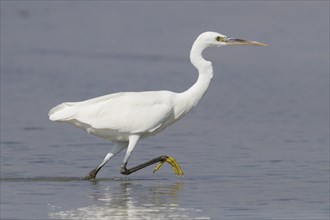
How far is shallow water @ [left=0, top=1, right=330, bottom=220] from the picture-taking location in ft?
39.9

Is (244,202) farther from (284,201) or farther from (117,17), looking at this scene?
(117,17)

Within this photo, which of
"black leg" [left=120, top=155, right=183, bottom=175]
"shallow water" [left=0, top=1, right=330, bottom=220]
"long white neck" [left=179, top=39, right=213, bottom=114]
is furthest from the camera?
"long white neck" [left=179, top=39, right=213, bottom=114]

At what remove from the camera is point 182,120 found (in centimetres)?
1777

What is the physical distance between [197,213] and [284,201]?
3.71 feet

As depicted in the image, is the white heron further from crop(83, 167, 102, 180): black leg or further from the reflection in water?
the reflection in water

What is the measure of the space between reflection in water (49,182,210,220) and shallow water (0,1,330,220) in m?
0.01

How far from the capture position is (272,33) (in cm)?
2670

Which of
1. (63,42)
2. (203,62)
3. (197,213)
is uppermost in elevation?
(63,42)

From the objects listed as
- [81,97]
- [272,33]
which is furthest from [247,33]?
[81,97]

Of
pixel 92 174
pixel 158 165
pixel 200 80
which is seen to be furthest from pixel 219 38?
pixel 92 174

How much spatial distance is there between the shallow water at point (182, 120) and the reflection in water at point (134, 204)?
13 mm

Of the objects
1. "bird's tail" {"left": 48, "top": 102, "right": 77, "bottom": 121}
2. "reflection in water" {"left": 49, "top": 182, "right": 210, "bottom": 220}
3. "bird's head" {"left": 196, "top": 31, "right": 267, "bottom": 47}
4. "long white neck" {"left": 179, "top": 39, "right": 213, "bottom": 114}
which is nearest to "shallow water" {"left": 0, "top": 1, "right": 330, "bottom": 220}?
"reflection in water" {"left": 49, "top": 182, "right": 210, "bottom": 220}

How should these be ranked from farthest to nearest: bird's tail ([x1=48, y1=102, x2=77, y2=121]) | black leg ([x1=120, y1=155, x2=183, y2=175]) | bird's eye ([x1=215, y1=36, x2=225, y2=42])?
bird's eye ([x1=215, y1=36, x2=225, y2=42]), black leg ([x1=120, y1=155, x2=183, y2=175]), bird's tail ([x1=48, y1=102, x2=77, y2=121])

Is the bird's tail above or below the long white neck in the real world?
below
